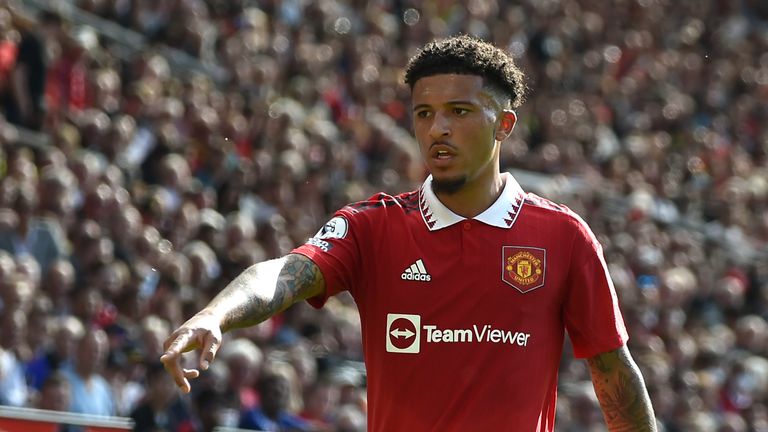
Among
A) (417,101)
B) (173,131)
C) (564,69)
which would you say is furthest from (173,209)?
(564,69)

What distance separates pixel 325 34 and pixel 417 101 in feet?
34.2

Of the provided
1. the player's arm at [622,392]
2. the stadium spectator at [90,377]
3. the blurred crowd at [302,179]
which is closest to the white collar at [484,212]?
the player's arm at [622,392]

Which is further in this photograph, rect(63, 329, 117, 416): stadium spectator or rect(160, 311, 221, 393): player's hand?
rect(63, 329, 117, 416): stadium spectator

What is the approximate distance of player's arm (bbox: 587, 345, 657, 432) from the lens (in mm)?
5035

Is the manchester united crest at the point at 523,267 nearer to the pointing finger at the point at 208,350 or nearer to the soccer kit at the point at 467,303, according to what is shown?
the soccer kit at the point at 467,303

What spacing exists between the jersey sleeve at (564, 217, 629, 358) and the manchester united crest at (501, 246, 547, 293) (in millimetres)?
124

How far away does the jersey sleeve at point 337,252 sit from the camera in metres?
4.89

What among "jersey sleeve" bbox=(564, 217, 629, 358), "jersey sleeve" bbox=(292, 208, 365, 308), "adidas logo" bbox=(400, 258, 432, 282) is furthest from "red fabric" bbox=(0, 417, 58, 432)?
"jersey sleeve" bbox=(564, 217, 629, 358)

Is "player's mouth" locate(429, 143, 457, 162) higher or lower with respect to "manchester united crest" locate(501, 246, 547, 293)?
higher

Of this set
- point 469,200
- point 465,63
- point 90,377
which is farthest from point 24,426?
point 465,63

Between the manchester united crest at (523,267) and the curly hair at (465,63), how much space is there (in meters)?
0.56

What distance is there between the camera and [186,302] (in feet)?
33.6

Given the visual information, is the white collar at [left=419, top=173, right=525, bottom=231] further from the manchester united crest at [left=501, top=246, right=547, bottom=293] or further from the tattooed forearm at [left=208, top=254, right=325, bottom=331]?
the tattooed forearm at [left=208, top=254, right=325, bottom=331]

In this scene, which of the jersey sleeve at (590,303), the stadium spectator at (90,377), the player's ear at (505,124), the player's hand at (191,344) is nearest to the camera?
the player's hand at (191,344)
